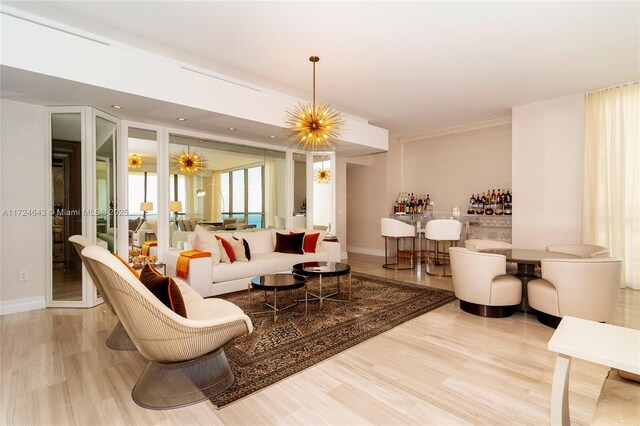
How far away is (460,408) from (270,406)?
116 centimetres

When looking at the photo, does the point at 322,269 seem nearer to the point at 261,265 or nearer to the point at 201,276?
the point at 261,265

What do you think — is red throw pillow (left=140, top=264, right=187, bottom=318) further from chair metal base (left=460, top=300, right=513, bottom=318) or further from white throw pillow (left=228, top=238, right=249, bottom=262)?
chair metal base (left=460, top=300, right=513, bottom=318)

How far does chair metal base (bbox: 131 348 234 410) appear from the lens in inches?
79.2

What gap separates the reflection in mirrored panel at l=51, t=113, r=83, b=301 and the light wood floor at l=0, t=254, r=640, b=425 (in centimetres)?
84

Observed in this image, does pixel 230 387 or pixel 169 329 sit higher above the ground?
pixel 169 329

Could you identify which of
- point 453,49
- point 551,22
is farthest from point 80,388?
point 551,22

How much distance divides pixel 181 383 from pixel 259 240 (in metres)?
3.42

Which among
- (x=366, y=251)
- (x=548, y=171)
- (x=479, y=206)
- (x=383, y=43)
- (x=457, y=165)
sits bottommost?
(x=366, y=251)

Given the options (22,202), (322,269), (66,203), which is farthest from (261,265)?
(22,202)

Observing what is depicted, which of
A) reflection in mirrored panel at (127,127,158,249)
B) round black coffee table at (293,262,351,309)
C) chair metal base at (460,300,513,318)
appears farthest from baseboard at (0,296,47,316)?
chair metal base at (460,300,513,318)

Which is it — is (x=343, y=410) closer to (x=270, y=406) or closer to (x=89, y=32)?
(x=270, y=406)

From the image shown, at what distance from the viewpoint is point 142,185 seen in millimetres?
4574

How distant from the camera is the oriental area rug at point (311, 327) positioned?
2373 mm

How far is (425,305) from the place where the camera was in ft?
12.8
